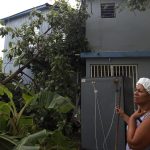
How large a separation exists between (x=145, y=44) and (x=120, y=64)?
1526 mm

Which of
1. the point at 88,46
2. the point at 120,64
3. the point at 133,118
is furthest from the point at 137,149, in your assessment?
the point at 88,46

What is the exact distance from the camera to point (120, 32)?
11.5 meters

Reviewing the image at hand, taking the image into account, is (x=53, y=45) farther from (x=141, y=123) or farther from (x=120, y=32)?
(x=141, y=123)

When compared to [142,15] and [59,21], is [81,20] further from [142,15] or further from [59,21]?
[142,15]

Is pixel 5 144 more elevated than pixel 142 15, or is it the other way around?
pixel 142 15

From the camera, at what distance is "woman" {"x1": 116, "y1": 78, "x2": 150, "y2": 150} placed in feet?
8.64

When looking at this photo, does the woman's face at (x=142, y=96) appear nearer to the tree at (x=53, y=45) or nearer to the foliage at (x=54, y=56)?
the foliage at (x=54, y=56)

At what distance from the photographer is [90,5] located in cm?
1206

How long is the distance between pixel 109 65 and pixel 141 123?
7989 millimetres

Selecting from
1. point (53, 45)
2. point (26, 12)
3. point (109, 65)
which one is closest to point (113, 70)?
point (109, 65)

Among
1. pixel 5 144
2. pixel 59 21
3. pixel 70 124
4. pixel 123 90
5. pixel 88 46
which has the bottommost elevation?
pixel 70 124

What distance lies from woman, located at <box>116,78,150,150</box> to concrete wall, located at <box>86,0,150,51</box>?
28.0 feet

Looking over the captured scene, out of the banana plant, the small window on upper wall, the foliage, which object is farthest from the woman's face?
the small window on upper wall

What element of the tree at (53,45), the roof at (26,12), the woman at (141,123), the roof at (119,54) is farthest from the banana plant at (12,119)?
the roof at (26,12)
